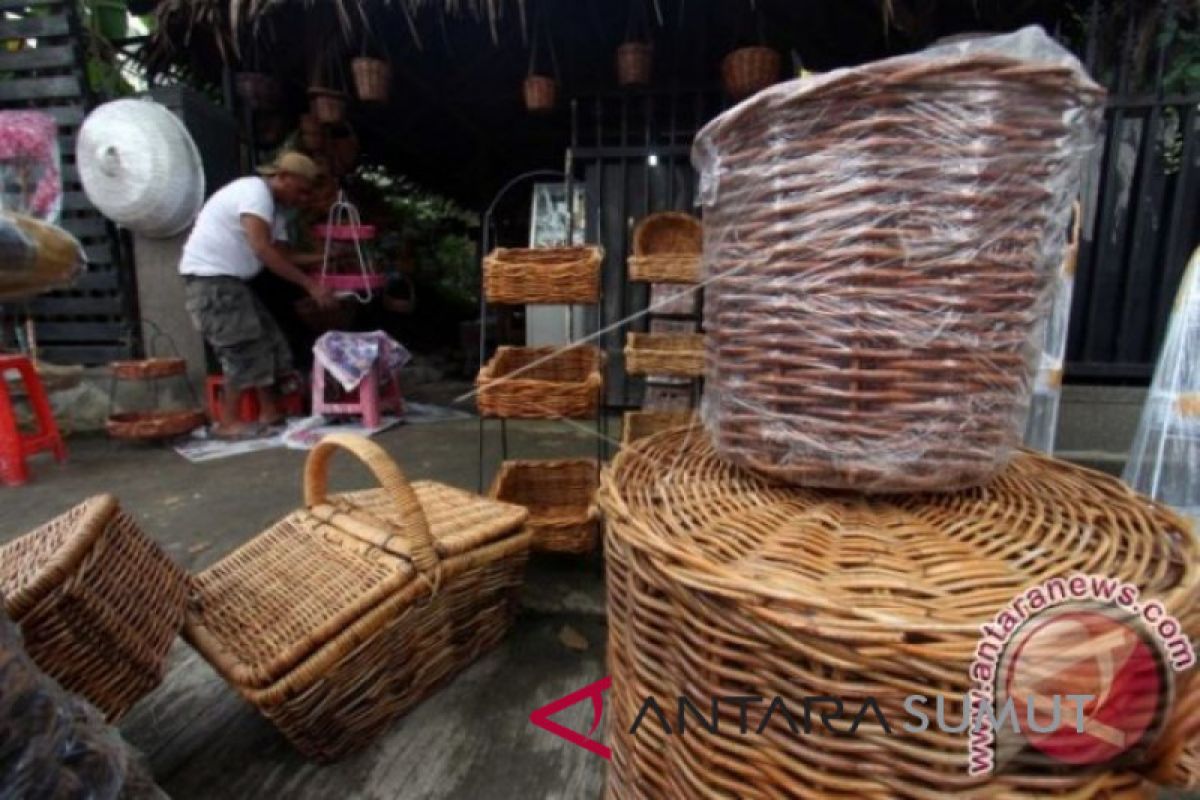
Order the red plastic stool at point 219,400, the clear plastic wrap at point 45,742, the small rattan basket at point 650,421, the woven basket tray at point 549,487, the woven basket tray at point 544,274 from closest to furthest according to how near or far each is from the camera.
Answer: the clear plastic wrap at point 45,742 < the woven basket tray at point 544,274 < the woven basket tray at point 549,487 < the small rattan basket at point 650,421 < the red plastic stool at point 219,400

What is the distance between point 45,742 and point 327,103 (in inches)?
162

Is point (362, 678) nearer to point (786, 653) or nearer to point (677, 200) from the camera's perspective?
point (786, 653)

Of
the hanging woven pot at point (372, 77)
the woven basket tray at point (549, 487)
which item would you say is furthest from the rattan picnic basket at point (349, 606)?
the hanging woven pot at point (372, 77)

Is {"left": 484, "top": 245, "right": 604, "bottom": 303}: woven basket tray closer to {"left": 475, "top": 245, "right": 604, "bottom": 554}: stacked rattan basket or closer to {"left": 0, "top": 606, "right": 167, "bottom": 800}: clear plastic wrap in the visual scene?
{"left": 475, "top": 245, "right": 604, "bottom": 554}: stacked rattan basket

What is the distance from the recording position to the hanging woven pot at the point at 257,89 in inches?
151

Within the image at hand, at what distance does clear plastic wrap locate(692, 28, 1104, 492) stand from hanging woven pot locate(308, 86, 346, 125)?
4.01 metres

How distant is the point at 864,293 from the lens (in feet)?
1.86

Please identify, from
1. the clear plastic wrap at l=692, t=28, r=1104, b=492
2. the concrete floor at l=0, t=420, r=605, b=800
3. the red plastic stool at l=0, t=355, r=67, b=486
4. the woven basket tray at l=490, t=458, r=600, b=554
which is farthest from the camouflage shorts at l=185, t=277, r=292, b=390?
the clear plastic wrap at l=692, t=28, r=1104, b=492

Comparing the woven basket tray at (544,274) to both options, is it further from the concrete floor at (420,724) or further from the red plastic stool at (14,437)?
the red plastic stool at (14,437)

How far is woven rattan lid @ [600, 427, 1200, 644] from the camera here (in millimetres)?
459

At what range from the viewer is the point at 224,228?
10.6 feet

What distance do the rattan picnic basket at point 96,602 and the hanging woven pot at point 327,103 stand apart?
356cm

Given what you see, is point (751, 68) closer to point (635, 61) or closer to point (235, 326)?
point (635, 61)

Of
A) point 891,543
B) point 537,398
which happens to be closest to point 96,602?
point 537,398
